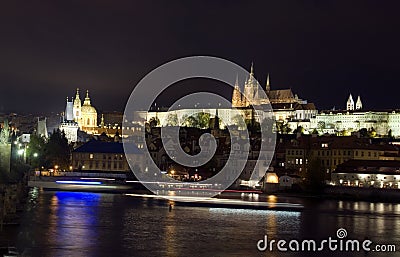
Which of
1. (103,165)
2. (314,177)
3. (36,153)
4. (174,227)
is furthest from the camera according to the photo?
(103,165)

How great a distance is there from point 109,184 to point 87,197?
35.4 feet

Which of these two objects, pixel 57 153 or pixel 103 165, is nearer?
pixel 57 153

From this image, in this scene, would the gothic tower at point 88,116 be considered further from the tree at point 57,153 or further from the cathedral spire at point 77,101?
the tree at point 57,153

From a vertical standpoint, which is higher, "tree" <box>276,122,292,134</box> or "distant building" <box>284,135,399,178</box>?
"tree" <box>276,122,292,134</box>

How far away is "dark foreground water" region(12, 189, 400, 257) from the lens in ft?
60.0

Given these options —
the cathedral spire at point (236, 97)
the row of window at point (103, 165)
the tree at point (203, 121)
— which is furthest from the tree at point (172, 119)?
the row of window at point (103, 165)

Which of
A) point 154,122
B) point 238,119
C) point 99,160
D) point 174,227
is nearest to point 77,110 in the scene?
point 154,122

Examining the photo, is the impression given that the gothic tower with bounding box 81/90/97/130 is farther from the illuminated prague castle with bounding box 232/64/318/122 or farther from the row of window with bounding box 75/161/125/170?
the row of window with bounding box 75/161/125/170

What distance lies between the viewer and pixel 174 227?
75.4 feet

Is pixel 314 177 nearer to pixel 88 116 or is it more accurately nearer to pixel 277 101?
pixel 88 116

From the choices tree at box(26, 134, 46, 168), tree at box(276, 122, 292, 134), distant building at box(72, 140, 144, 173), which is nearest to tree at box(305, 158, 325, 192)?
distant building at box(72, 140, 144, 173)

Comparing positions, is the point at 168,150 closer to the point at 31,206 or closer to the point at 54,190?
the point at 54,190

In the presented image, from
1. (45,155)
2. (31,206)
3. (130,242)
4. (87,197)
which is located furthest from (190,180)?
(130,242)

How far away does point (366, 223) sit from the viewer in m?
26.1
